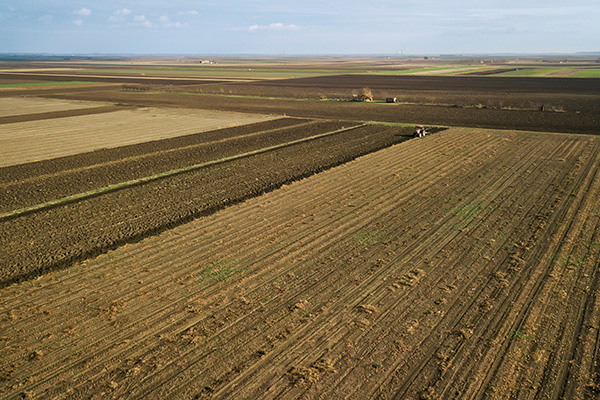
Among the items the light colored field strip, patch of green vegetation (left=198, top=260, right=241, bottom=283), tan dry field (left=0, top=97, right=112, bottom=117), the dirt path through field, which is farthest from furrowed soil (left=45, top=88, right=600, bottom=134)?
patch of green vegetation (left=198, top=260, right=241, bottom=283)

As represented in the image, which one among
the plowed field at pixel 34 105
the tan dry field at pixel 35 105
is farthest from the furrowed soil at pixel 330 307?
the tan dry field at pixel 35 105

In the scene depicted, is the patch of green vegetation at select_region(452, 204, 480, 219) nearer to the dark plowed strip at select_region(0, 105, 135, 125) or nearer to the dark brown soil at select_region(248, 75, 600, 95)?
the dark plowed strip at select_region(0, 105, 135, 125)

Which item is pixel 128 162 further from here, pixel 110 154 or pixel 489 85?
pixel 489 85

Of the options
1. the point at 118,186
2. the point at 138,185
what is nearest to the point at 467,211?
the point at 138,185

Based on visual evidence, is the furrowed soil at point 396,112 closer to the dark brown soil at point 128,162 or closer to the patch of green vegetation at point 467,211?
the dark brown soil at point 128,162

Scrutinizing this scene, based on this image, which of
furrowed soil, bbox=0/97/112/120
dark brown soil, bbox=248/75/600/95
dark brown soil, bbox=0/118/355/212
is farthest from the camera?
dark brown soil, bbox=248/75/600/95
